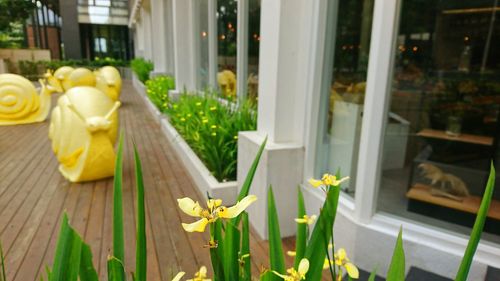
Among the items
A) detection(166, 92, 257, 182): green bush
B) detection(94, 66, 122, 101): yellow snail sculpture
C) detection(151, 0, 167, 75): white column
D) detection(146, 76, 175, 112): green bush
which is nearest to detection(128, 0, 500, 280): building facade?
detection(166, 92, 257, 182): green bush

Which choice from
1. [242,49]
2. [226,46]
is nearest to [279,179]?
[242,49]

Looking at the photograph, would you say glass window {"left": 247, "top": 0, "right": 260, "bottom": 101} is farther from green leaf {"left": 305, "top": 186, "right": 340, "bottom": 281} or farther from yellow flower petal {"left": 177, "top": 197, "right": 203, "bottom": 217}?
yellow flower petal {"left": 177, "top": 197, "right": 203, "bottom": 217}

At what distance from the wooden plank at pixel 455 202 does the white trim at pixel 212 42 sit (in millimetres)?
3850

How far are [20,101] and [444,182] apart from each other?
7.69 meters

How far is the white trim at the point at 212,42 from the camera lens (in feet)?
18.6

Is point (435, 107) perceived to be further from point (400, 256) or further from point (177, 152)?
point (400, 256)

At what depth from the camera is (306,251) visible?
2.54ft

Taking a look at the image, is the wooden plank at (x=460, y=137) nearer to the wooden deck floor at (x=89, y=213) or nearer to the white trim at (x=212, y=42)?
the wooden deck floor at (x=89, y=213)

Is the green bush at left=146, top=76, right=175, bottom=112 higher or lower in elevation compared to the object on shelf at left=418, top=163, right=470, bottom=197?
higher

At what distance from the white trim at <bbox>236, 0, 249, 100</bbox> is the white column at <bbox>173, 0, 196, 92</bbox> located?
7.38 ft

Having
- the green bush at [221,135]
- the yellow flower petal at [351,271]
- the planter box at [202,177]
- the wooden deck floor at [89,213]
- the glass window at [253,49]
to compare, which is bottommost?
the wooden deck floor at [89,213]

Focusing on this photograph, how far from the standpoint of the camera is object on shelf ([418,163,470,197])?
9.74 ft

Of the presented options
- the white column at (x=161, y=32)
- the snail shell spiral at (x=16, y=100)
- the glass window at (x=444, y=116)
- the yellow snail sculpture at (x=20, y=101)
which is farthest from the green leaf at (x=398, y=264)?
the white column at (x=161, y=32)

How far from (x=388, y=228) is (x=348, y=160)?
25.3 inches
